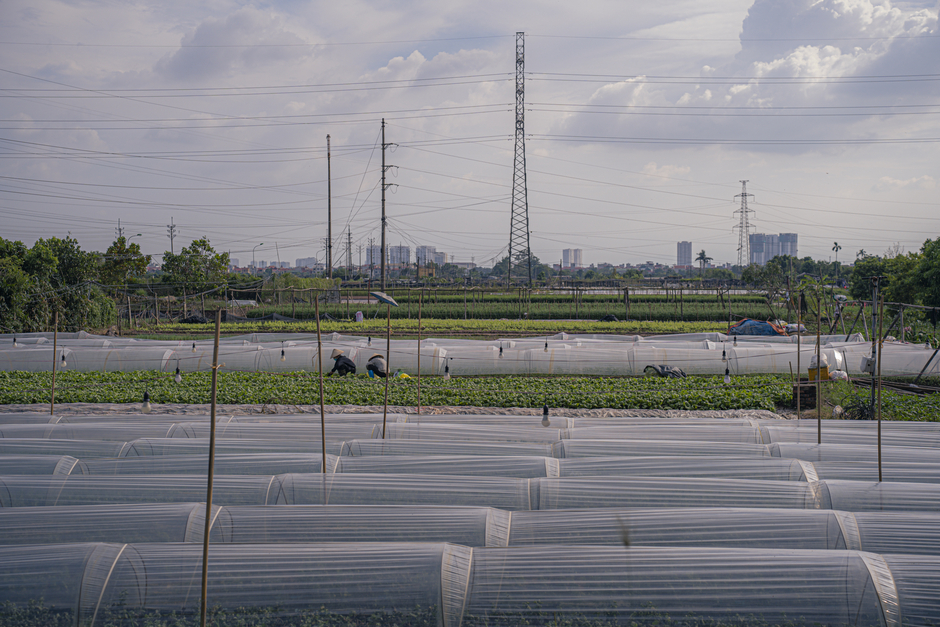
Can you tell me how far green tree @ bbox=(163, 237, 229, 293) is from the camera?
1564 inches

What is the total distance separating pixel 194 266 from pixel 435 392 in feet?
113

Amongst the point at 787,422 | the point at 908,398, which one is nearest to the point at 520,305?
the point at 908,398

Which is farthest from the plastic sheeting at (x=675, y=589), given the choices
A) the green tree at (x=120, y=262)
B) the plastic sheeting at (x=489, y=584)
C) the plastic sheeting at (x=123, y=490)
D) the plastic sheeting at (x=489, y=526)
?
the green tree at (x=120, y=262)

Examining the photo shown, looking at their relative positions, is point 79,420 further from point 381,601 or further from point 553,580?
point 553,580

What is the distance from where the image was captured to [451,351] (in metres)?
16.7

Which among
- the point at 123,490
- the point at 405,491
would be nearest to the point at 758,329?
the point at 405,491

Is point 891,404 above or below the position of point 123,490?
above

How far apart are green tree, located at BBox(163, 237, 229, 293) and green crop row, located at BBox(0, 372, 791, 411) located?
87.9ft

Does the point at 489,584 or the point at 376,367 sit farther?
the point at 376,367

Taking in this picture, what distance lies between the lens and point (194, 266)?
4097cm

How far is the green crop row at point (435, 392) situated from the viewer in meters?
12.0

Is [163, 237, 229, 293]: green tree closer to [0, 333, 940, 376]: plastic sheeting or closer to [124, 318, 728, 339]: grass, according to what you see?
[124, 318, 728, 339]: grass

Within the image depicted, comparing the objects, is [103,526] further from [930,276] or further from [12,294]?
[930,276]

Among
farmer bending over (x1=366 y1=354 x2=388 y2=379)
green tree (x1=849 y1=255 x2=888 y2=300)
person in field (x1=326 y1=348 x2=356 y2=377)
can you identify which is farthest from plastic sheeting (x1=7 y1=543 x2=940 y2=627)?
green tree (x1=849 y1=255 x2=888 y2=300)
